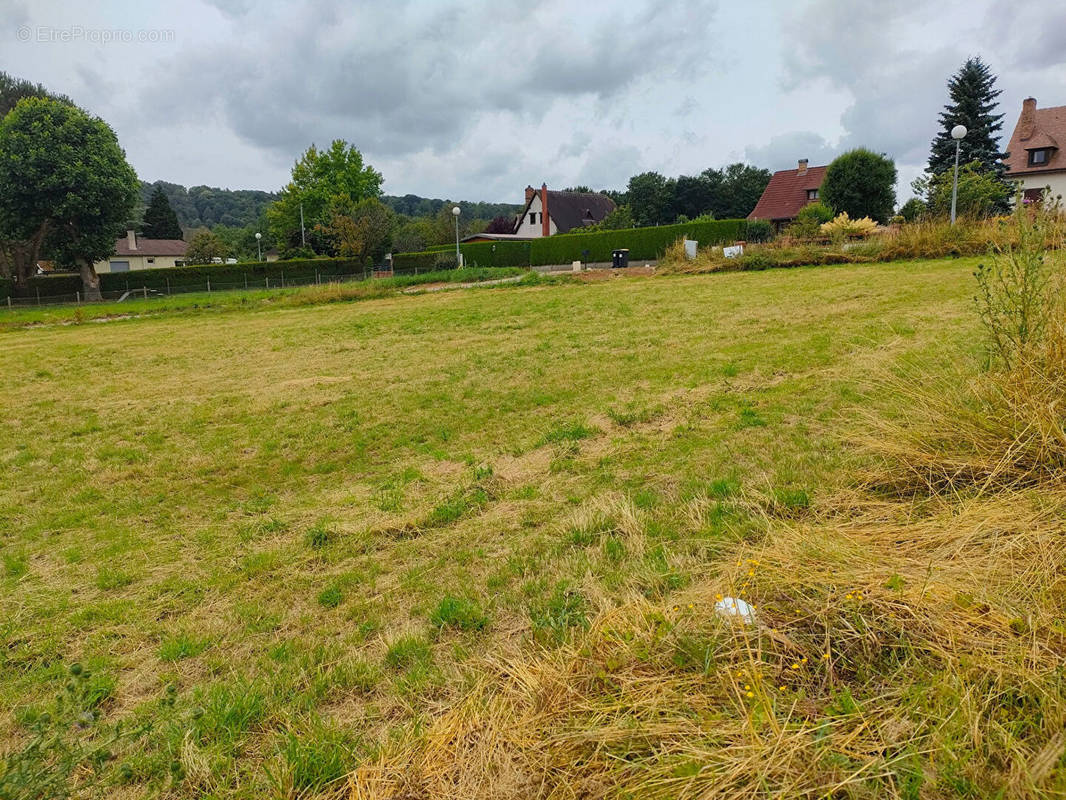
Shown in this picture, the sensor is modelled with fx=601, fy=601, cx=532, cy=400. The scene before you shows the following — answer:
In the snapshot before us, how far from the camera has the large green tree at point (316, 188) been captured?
55.1 metres

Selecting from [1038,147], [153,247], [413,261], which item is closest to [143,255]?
[153,247]

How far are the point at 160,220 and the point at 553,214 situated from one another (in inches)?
1916

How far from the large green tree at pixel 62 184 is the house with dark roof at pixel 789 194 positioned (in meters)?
41.5

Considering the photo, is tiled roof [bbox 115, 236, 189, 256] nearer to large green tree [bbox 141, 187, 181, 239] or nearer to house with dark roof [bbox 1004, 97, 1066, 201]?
large green tree [bbox 141, 187, 181, 239]

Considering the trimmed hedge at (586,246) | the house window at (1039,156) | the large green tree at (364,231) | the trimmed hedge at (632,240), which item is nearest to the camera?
the trimmed hedge at (632,240)

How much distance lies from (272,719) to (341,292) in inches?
872

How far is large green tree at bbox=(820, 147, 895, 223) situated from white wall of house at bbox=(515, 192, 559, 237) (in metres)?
26.3

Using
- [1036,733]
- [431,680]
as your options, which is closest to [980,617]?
[1036,733]

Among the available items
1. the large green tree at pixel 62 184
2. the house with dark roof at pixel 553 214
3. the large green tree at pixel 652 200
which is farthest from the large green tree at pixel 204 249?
the large green tree at pixel 652 200

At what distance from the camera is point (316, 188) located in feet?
182

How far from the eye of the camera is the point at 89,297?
1363 inches

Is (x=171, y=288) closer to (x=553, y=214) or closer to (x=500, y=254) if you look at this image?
(x=500, y=254)

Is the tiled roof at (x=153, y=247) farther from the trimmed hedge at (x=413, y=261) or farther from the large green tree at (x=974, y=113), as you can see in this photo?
the large green tree at (x=974, y=113)

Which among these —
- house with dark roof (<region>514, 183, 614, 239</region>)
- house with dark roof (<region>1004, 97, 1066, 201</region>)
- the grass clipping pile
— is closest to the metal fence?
house with dark roof (<region>514, 183, 614, 239</region>)
